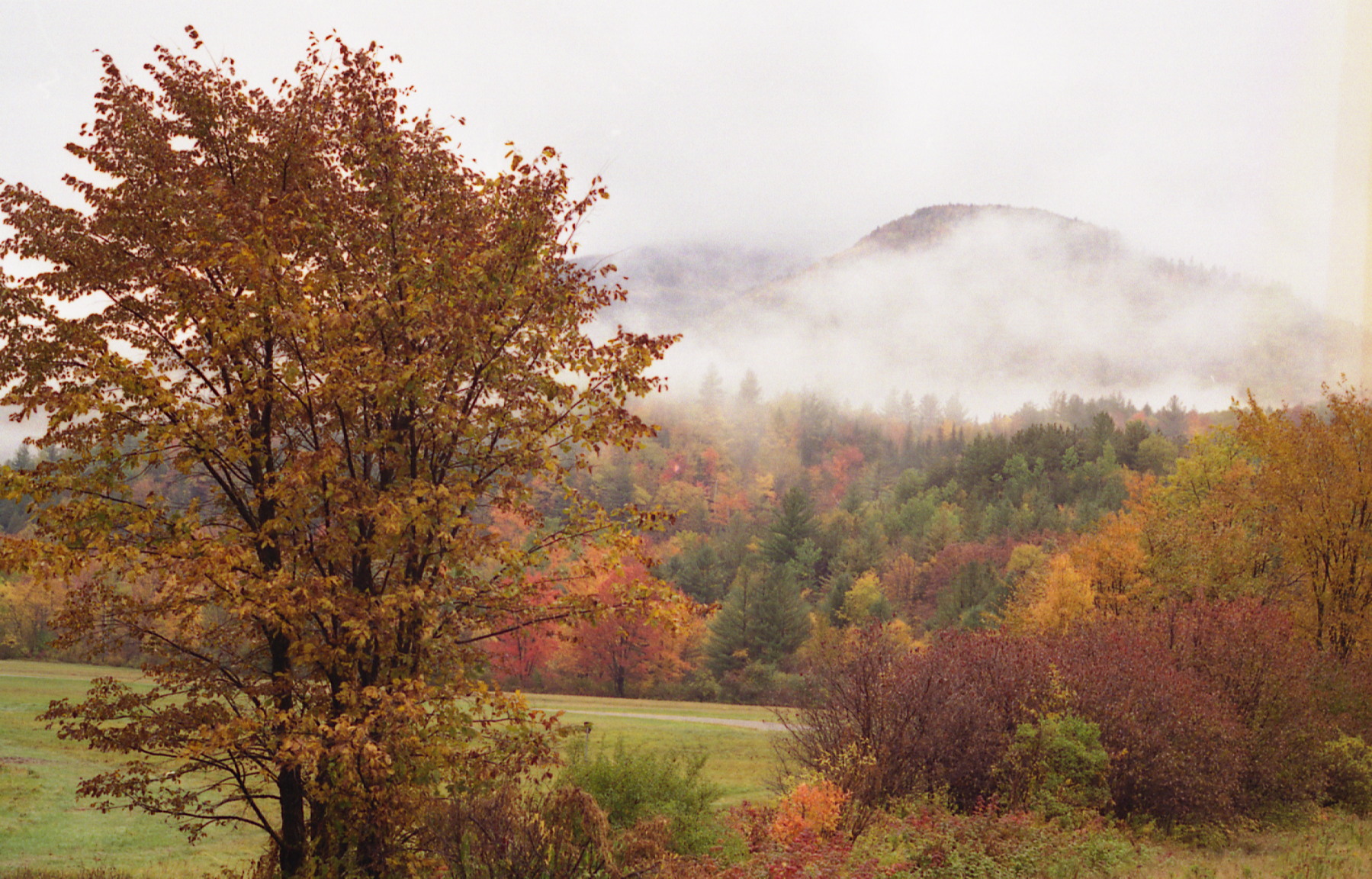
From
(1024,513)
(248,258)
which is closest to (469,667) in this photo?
(248,258)

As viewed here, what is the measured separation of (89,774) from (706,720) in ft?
71.6

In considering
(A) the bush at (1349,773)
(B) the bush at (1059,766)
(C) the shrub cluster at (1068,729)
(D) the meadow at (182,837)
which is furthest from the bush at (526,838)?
(A) the bush at (1349,773)

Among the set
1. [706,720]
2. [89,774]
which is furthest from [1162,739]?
[706,720]

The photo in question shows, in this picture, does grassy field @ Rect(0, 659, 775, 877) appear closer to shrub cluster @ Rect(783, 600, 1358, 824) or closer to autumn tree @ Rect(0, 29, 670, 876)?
shrub cluster @ Rect(783, 600, 1358, 824)

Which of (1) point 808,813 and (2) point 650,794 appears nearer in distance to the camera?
(2) point 650,794

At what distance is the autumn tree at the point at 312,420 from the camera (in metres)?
7.93

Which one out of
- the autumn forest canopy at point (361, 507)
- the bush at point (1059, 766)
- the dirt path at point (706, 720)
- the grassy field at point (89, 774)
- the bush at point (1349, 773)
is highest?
the autumn forest canopy at point (361, 507)

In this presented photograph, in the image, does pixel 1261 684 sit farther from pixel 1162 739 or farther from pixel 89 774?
pixel 89 774

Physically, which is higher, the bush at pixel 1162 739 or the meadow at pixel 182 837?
the bush at pixel 1162 739

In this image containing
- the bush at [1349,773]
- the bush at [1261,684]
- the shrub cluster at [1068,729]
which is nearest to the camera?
the shrub cluster at [1068,729]

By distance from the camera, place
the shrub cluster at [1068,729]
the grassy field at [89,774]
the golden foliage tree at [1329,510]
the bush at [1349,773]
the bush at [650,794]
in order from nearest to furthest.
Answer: the bush at [650,794] < the shrub cluster at [1068,729] < the grassy field at [89,774] < the bush at [1349,773] < the golden foliage tree at [1329,510]

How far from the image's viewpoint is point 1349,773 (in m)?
16.2

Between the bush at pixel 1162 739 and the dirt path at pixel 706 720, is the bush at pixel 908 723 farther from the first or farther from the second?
the dirt path at pixel 706 720

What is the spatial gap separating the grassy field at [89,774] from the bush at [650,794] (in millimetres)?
1530
